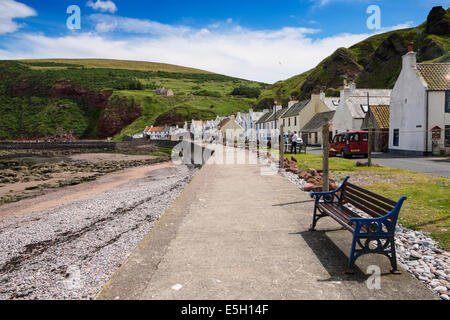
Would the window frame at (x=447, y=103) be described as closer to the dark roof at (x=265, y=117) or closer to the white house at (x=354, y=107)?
the white house at (x=354, y=107)

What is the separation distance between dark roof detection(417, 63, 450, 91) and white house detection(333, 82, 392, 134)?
1009 cm

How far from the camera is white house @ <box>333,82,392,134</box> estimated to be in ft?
116

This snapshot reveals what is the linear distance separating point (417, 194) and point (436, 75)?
20695 millimetres

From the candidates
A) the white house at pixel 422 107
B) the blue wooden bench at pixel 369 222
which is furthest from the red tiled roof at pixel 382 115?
the blue wooden bench at pixel 369 222

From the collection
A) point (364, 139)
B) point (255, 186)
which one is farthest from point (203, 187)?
point (364, 139)

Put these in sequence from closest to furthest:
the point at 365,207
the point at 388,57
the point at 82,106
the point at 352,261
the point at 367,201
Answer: the point at 352,261 → the point at 365,207 → the point at 367,201 → the point at 388,57 → the point at 82,106

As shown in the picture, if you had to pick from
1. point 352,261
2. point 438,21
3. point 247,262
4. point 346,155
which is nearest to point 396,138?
point 346,155

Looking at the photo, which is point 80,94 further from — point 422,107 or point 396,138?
point 422,107

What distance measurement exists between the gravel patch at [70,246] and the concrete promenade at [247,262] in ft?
3.89

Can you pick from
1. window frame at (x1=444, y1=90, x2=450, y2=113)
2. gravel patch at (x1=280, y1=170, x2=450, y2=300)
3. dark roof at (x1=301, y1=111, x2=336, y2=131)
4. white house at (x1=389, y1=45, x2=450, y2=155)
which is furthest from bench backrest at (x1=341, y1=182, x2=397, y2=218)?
dark roof at (x1=301, y1=111, x2=336, y2=131)

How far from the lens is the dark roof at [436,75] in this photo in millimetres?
23812

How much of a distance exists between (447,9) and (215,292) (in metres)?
89.3

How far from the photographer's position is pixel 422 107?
2412 centimetres

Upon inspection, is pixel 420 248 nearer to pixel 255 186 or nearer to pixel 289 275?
pixel 289 275
